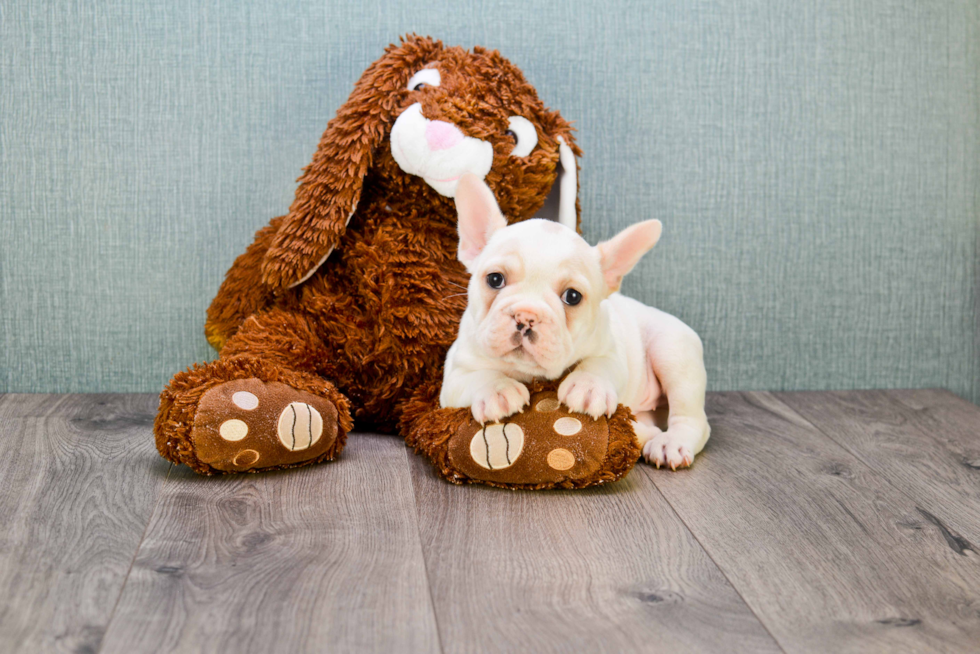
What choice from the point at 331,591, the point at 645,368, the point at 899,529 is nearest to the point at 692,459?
the point at 645,368

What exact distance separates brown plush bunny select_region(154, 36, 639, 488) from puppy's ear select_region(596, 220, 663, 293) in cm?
25

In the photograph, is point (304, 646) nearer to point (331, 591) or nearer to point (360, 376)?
point (331, 591)

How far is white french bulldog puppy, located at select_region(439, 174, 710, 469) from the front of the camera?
1.18 meters

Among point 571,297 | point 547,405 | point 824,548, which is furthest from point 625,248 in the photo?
point 824,548

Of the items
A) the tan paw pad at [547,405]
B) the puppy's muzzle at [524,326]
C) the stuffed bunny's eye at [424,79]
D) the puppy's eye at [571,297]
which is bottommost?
the tan paw pad at [547,405]

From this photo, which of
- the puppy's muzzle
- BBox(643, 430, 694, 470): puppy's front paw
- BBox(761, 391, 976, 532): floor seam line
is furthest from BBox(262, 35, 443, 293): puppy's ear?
BBox(761, 391, 976, 532): floor seam line

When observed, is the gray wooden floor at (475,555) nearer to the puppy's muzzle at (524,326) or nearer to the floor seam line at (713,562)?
the floor seam line at (713,562)

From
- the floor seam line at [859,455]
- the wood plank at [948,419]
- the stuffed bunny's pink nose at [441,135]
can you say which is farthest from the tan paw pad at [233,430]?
the wood plank at [948,419]

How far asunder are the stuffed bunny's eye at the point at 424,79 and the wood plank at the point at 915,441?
0.92 metres

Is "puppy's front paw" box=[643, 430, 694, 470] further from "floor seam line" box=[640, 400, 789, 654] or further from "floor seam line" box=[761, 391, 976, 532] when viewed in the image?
"floor seam line" box=[761, 391, 976, 532]

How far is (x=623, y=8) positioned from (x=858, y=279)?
0.74 m

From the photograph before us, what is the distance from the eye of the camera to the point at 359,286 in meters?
1.48

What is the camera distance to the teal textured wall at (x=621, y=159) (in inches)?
67.2

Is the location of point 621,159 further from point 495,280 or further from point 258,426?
point 258,426
